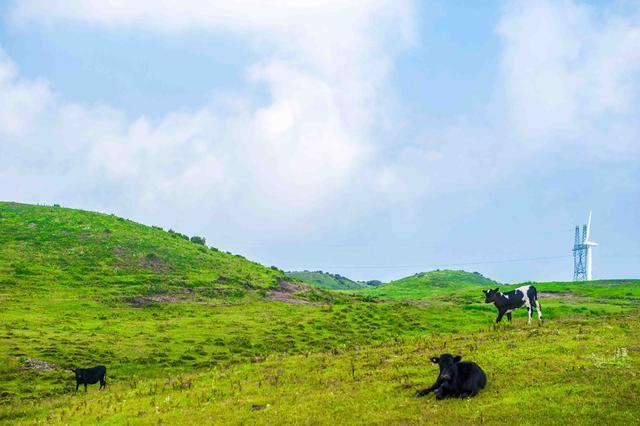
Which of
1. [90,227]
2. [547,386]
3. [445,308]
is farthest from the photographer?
[90,227]

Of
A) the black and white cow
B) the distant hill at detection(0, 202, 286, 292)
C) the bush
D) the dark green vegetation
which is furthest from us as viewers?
the bush

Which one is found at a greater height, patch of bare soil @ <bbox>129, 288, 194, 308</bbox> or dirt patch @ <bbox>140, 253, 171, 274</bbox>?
dirt patch @ <bbox>140, 253, 171, 274</bbox>

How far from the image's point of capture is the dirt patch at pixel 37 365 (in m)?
33.1

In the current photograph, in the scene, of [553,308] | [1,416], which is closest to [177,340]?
[1,416]

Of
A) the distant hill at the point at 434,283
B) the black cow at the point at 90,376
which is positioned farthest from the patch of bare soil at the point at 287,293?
the distant hill at the point at 434,283

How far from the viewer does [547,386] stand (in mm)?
19016

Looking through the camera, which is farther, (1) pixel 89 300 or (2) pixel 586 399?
(1) pixel 89 300

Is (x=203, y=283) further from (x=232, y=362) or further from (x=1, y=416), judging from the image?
(x=1, y=416)

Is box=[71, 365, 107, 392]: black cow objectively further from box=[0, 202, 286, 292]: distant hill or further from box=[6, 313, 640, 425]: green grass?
box=[0, 202, 286, 292]: distant hill

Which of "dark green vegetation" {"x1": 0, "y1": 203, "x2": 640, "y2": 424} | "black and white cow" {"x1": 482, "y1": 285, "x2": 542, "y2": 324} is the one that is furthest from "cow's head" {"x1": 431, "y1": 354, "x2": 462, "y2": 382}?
A: "black and white cow" {"x1": 482, "y1": 285, "x2": 542, "y2": 324}

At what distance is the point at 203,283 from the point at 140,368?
41100 mm

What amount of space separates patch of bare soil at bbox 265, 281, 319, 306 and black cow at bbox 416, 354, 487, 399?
5199 cm

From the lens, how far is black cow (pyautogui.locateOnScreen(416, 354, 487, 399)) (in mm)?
18922

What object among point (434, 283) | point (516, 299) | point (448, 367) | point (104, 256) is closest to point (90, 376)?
point (448, 367)
